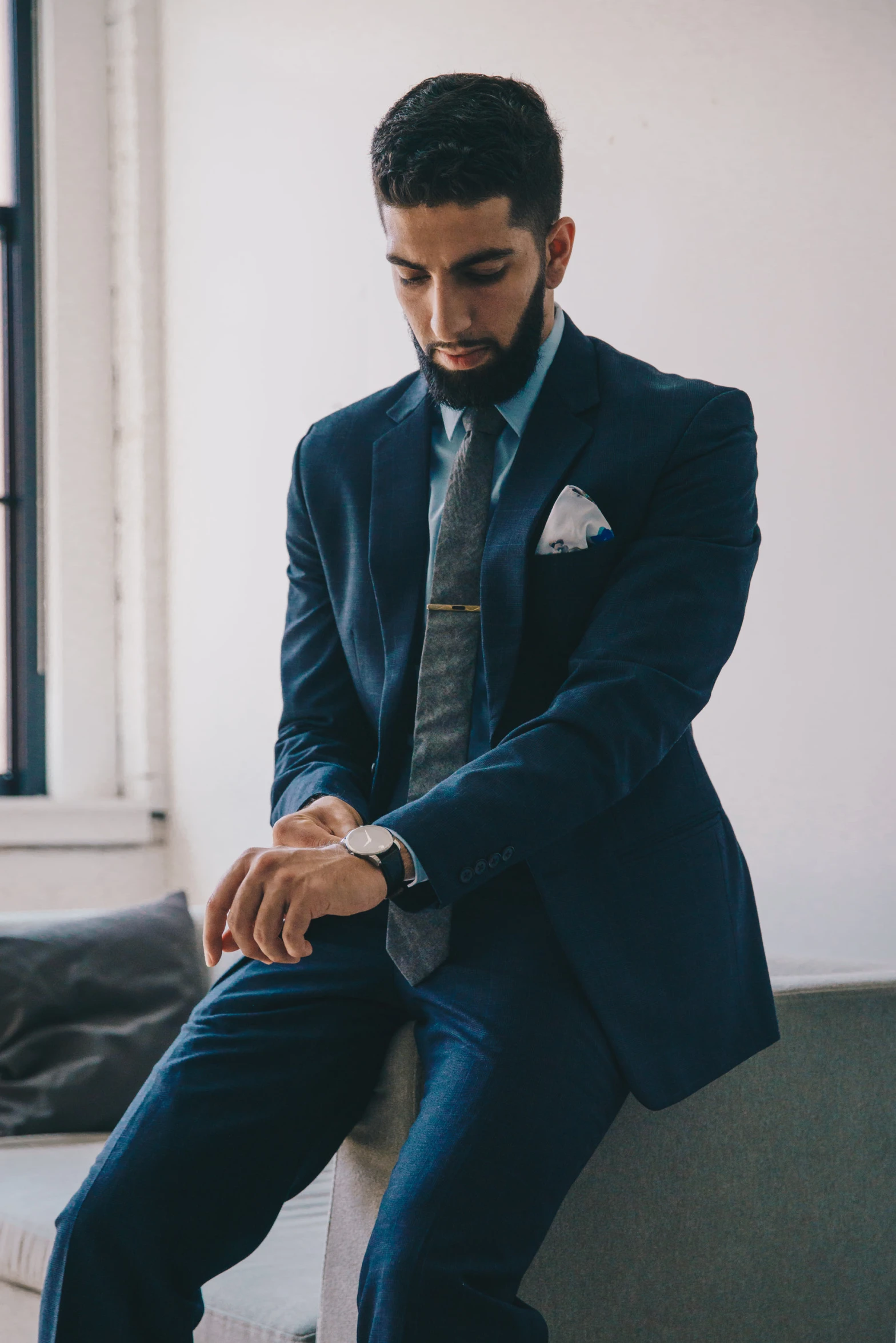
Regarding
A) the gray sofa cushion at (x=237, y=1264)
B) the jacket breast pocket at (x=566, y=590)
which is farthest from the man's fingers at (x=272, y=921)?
the gray sofa cushion at (x=237, y=1264)

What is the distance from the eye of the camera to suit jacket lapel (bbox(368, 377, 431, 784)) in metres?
1.55

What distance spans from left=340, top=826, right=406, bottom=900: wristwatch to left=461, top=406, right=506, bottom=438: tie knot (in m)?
0.53

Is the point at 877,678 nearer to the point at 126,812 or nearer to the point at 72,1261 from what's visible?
the point at 72,1261

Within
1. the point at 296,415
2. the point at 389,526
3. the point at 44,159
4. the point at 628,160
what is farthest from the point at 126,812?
the point at 389,526

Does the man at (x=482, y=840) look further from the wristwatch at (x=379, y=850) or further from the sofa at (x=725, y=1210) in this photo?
the sofa at (x=725, y=1210)

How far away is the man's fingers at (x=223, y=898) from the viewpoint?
126 centimetres

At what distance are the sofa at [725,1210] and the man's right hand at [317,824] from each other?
227 millimetres

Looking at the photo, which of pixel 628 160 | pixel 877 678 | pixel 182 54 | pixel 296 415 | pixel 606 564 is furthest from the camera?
pixel 182 54

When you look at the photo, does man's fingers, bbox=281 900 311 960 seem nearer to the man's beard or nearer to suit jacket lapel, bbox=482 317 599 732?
suit jacket lapel, bbox=482 317 599 732

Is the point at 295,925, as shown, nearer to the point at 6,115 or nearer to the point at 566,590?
the point at 566,590

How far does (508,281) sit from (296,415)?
196cm

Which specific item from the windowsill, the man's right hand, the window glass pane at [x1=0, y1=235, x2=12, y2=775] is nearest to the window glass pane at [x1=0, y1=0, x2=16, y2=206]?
the window glass pane at [x1=0, y1=235, x2=12, y2=775]

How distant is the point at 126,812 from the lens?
3816mm

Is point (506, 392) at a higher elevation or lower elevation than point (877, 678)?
higher
